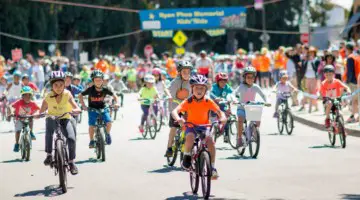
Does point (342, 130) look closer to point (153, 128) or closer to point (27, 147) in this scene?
point (153, 128)

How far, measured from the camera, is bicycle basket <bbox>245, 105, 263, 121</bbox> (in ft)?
55.4

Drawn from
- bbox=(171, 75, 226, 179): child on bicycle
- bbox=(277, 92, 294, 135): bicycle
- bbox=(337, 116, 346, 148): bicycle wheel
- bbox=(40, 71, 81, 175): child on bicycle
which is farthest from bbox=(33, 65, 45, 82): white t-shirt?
bbox=(171, 75, 226, 179): child on bicycle

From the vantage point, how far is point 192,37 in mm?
94312

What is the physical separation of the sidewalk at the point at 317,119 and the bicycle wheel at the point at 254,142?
462 cm

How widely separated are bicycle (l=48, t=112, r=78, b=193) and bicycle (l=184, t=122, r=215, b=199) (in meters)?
1.74

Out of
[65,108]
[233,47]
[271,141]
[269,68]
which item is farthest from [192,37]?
[65,108]

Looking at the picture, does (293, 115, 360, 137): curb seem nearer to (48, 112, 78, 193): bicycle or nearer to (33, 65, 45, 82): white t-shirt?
(48, 112, 78, 193): bicycle

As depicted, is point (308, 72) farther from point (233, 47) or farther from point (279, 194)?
point (233, 47)

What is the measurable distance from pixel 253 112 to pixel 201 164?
15.8 ft

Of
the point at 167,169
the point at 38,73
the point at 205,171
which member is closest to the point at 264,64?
the point at 38,73

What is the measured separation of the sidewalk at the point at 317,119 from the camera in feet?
71.7

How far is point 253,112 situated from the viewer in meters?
16.9

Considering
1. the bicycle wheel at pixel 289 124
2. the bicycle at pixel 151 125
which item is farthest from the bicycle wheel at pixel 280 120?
the bicycle at pixel 151 125

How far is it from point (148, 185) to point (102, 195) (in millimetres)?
1125
